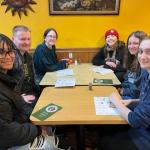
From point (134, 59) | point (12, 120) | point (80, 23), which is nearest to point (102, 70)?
point (134, 59)

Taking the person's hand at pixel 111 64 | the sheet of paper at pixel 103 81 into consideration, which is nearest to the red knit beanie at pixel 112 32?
the person's hand at pixel 111 64

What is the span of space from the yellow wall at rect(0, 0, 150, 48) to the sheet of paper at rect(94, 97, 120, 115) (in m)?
1.95

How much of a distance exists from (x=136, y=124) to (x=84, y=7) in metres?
2.45

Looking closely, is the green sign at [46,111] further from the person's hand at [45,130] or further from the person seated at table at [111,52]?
the person seated at table at [111,52]

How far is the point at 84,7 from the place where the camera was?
3.44 meters

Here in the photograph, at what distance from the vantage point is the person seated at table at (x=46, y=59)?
3056 mm

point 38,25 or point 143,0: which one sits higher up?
point 143,0

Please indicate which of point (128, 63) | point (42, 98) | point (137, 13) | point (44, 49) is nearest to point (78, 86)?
point (42, 98)

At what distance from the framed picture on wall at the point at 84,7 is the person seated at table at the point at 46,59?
44 centimetres

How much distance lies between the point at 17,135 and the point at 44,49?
6.33 feet

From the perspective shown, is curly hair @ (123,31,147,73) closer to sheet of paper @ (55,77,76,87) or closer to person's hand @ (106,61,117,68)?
person's hand @ (106,61,117,68)

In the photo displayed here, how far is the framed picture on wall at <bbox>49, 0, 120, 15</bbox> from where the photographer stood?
340 cm

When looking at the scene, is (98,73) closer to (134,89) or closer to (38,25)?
(134,89)

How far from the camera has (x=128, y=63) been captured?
273cm
